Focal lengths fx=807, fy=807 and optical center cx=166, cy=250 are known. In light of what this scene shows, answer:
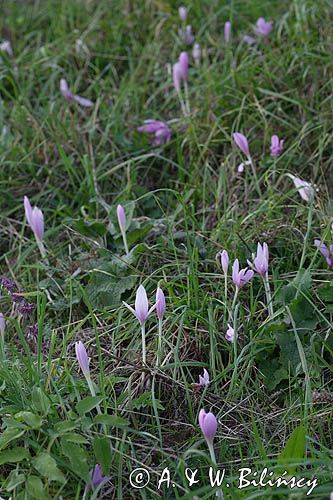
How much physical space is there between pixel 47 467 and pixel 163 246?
1052mm

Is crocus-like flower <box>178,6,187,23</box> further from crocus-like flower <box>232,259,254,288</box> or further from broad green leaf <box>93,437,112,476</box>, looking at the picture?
broad green leaf <box>93,437,112,476</box>

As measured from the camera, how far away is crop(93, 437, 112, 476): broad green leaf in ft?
6.44

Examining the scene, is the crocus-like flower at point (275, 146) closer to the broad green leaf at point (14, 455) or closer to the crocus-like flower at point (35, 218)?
the crocus-like flower at point (35, 218)

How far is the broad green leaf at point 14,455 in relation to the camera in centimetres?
195

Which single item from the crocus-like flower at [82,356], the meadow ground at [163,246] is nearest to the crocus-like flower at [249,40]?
the meadow ground at [163,246]

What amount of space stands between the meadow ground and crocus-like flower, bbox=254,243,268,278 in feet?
0.29

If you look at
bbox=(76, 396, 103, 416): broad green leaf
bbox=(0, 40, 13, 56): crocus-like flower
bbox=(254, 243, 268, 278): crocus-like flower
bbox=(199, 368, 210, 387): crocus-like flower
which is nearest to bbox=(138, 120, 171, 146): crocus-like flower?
bbox=(0, 40, 13, 56): crocus-like flower

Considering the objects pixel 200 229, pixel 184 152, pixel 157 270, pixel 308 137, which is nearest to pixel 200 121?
pixel 184 152

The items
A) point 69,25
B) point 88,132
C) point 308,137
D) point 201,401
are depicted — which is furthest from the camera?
point 69,25

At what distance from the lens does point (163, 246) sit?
278 cm

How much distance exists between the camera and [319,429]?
6.97ft

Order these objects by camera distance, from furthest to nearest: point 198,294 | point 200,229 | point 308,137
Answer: point 308,137 < point 200,229 < point 198,294

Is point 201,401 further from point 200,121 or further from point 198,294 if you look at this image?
point 200,121

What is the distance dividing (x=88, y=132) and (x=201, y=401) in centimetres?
162
